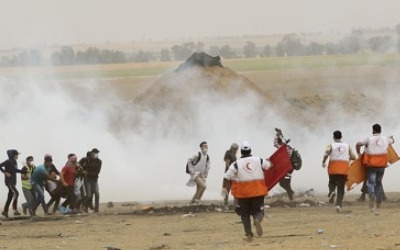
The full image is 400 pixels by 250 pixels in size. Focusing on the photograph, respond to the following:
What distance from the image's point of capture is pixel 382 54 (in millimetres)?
46938

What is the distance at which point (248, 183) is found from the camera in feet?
57.3

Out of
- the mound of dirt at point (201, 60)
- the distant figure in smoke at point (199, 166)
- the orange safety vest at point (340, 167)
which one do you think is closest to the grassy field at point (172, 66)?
the mound of dirt at point (201, 60)

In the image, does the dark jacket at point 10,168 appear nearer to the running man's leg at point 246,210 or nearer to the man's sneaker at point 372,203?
the man's sneaker at point 372,203

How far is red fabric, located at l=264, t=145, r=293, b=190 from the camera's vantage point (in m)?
18.4

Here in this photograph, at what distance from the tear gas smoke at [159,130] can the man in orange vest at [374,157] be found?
24.4 ft

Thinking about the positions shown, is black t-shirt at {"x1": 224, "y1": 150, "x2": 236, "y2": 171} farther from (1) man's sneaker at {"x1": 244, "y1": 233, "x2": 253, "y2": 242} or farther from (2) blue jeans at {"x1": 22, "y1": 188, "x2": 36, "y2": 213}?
(1) man's sneaker at {"x1": 244, "y1": 233, "x2": 253, "y2": 242}

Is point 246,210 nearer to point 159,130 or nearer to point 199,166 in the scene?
point 199,166

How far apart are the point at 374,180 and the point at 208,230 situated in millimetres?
3908

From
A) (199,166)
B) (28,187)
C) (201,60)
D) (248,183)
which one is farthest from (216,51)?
(248,183)

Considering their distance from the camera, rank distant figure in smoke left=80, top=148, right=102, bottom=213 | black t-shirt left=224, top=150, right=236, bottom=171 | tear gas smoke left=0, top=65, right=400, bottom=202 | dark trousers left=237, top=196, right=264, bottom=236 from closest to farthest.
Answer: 1. dark trousers left=237, top=196, right=264, bottom=236
2. black t-shirt left=224, top=150, right=236, bottom=171
3. distant figure in smoke left=80, top=148, right=102, bottom=213
4. tear gas smoke left=0, top=65, right=400, bottom=202

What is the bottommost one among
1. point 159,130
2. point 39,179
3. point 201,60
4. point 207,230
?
point 207,230

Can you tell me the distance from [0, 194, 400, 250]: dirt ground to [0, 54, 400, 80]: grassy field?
1959cm

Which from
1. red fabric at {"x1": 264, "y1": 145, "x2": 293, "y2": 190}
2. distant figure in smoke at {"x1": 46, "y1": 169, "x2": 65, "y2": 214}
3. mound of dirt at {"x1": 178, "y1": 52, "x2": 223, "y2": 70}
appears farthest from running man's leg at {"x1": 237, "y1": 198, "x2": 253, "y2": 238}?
mound of dirt at {"x1": 178, "y1": 52, "x2": 223, "y2": 70}

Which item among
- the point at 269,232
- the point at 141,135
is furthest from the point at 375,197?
the point at 141,135
